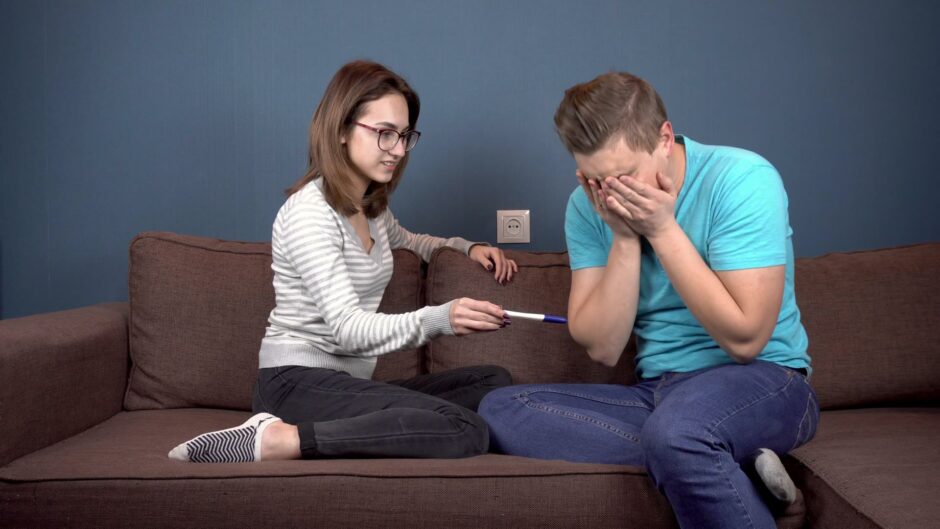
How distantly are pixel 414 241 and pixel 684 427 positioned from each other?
993 millimetres

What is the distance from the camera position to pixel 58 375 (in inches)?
66.9

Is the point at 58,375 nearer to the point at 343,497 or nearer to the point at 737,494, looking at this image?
the point at 343,497

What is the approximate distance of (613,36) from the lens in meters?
2.31

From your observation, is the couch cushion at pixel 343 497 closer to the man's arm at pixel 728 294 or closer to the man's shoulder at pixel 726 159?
the man's arm at pixel 728 294

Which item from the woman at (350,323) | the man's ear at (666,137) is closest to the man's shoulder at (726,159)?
the man's ear at (666,137)

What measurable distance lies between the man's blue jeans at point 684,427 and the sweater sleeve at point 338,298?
182 millimetres

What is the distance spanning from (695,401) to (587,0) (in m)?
1.34

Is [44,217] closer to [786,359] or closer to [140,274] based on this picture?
[140,274]

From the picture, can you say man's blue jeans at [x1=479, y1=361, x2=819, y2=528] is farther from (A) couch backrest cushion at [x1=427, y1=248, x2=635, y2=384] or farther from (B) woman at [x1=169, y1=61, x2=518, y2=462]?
(A) couch backrest cushion at [x1=427, y1=248, x2=635, y2=384]

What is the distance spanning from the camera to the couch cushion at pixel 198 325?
1.91 m

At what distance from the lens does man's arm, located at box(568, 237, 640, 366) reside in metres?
1.48

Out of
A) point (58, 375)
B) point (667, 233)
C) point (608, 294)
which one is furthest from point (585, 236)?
point (58, 375)

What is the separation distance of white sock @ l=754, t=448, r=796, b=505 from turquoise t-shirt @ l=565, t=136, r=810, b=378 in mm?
222

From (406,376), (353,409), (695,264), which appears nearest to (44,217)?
(406,376)
